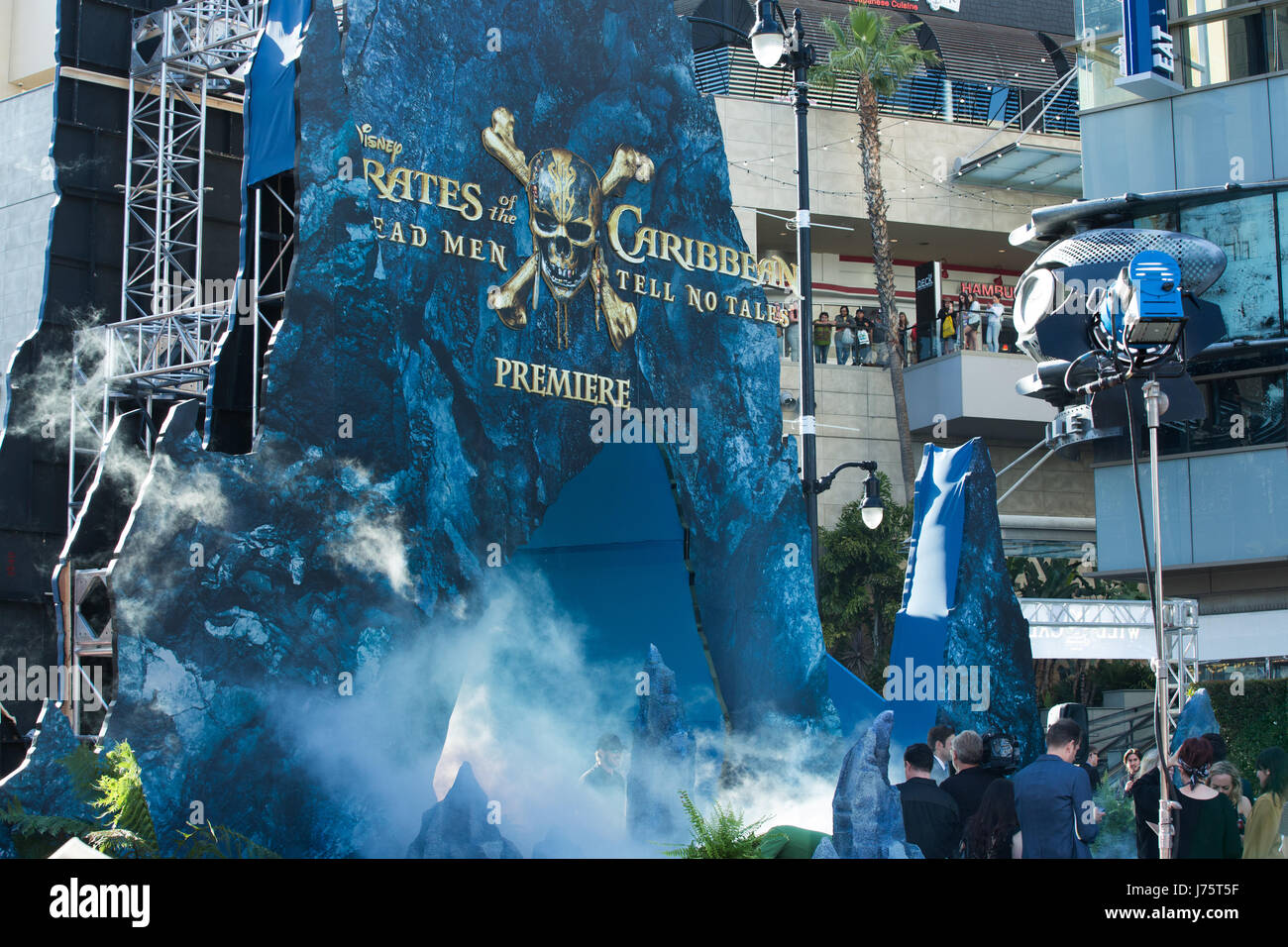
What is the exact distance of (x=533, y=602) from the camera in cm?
1503

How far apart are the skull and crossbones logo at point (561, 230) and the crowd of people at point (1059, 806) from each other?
5.64 metres

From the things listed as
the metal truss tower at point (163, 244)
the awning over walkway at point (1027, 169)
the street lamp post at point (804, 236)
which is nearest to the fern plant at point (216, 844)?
the metal truss tower at point (163, 244)

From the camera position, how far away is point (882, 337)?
112 ft

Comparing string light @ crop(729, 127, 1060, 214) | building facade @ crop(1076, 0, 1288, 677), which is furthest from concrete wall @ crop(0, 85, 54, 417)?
string light @ crop(729, 127, 1060, 214)

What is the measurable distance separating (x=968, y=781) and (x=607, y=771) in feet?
11.5

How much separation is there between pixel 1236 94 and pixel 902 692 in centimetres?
1187

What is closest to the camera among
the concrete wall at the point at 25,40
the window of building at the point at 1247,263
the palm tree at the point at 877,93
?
the concrete wall at the point at 25,40

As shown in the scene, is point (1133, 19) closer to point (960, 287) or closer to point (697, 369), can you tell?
point (697, 369)

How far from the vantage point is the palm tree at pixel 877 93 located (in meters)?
32.5

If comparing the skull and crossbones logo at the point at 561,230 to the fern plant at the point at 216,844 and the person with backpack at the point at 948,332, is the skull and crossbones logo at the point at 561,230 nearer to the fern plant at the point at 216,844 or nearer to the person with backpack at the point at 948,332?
the fern plant at the point at 216,844

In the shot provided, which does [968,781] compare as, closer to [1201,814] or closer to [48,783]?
[1201,814]

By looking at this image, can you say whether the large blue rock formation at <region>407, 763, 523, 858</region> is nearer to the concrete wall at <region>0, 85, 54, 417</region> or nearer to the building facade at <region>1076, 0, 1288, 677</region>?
the concrete wall at <region>0, 85, 54, 417</region>

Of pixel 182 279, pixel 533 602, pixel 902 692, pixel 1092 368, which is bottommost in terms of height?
pixel 902 692
